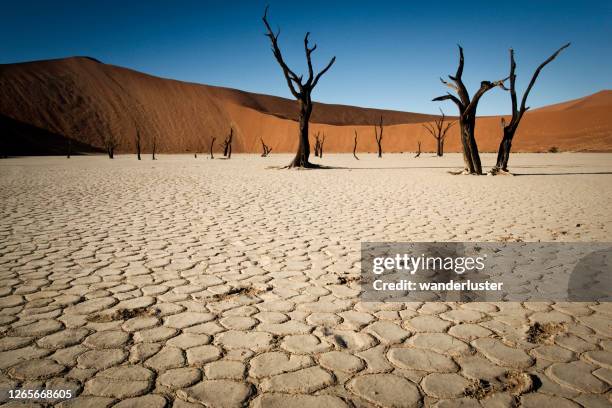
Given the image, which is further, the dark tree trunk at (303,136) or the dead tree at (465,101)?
the dark tree trunk at (303,136)

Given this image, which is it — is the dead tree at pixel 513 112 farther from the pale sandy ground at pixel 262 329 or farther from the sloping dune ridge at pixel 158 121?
the sloping dune ridge at pixel 158 121

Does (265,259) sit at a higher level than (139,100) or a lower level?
lower

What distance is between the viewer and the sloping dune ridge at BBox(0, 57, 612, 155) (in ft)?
167

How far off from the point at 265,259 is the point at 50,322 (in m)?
2.14

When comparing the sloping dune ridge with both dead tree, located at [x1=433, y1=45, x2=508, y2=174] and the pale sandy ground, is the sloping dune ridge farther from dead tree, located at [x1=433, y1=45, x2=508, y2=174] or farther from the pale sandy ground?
the pale sandy ground

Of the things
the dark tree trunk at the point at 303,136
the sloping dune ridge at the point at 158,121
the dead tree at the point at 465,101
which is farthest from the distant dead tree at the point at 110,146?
the dead tree at the point at 465,101

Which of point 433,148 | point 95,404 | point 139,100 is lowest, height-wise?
point 95,404

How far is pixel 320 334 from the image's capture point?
255 cm

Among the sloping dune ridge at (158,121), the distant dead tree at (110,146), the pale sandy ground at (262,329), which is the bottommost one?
the pale sandy ground at (262,329)

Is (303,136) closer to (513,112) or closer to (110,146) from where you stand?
(513,112)

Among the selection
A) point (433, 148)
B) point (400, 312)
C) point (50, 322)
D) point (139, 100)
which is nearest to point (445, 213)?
point (400, 312)

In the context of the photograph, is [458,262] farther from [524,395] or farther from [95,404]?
[95,404]

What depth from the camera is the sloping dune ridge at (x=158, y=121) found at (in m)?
50.8

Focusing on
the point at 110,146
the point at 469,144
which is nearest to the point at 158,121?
the point at 110,146
